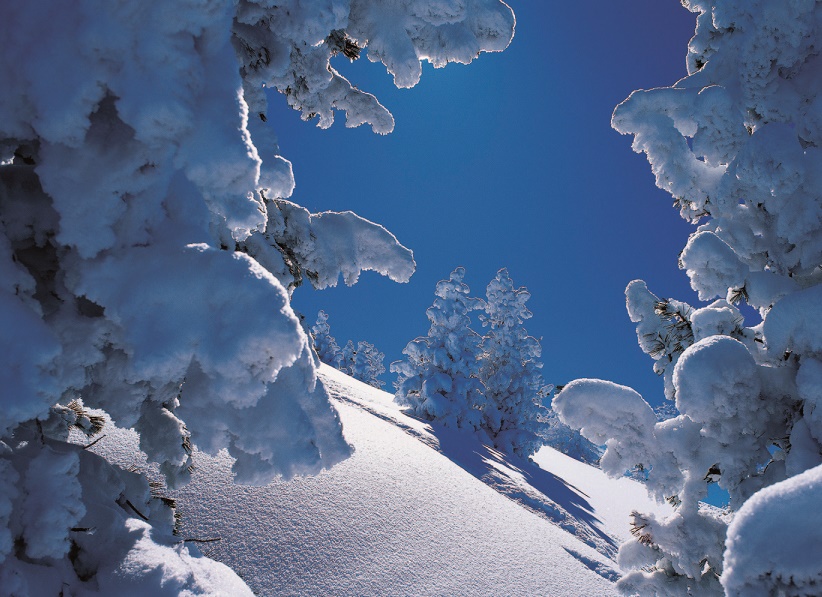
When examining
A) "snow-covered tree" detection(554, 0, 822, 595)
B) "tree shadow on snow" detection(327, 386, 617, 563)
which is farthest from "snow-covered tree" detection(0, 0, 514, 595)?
"tree shadow on snow" detection(327, 386, 617, 563)

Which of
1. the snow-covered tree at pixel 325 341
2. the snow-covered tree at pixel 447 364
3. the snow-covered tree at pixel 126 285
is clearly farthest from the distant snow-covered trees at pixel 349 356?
the snow-covered tree at pixel 126 285

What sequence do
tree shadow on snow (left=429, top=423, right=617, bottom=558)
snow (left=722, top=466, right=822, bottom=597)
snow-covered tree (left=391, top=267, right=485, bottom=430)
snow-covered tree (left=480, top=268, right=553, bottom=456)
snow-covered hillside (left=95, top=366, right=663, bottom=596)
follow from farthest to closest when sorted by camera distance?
snow-covered tree (left=480, top=268, right=553, bottom=456) < snow-covered tree (left=391, top=267, right=485, bottom=430) < tree shadow on snow (left=429, top=423, right=617, bottom=558) < snow-covered hillside (left=95, top=366, right=663, bottom=596) < snow (left=722, top=466, right=822, bottom=597)

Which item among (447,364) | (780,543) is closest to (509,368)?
(447,364)

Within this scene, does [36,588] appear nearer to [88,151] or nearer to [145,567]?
[145,567]

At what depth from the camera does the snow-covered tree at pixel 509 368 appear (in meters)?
24.4

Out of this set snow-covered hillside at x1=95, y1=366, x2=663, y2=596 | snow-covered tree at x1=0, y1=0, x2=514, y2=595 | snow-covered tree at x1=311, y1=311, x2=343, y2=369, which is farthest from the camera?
snow-covered tree at x1=311, y1=311, x2=343, y2=369

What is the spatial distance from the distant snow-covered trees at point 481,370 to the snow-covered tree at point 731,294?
15.8 metres

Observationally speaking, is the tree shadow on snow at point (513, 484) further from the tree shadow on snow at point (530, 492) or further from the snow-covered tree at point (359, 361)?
the snow-covered tree at point (359, 361)

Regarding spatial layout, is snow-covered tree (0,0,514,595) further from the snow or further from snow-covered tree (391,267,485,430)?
snow-covered tree (391,267,485,430)

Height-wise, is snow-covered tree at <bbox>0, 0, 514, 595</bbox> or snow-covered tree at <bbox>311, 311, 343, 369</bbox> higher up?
snow-covered tree at <bbox>311, 311, 343, 369</bbox>

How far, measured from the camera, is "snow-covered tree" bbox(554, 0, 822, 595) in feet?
15.0

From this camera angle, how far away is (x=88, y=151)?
6.44 ft

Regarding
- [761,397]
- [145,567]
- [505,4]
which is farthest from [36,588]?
[761,397]

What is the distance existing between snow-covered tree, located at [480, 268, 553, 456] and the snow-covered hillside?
16255mm
